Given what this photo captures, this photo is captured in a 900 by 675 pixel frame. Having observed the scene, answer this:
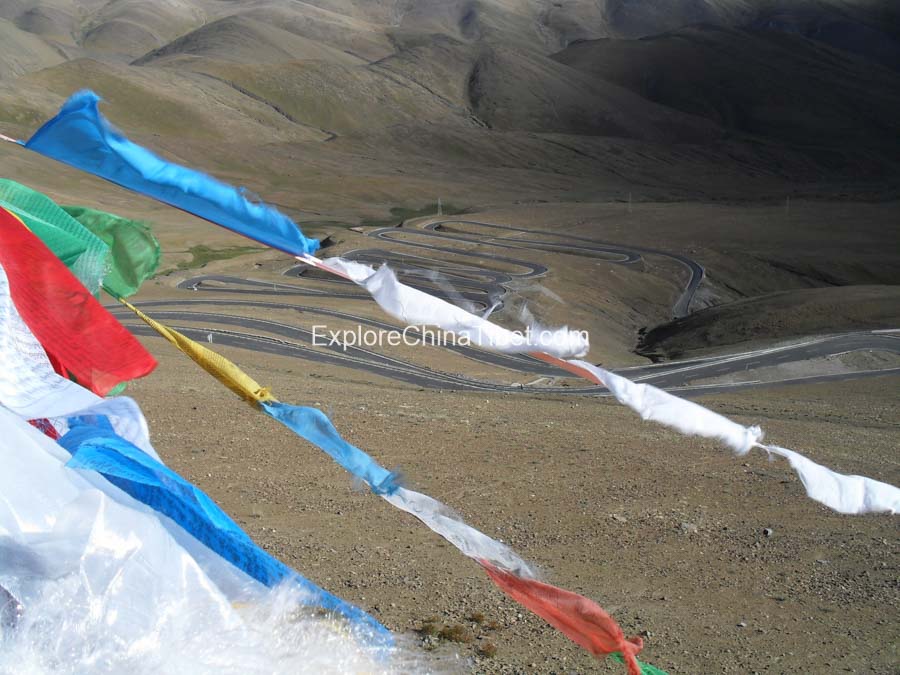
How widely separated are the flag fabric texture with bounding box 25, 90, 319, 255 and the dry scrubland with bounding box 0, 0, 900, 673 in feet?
14.1

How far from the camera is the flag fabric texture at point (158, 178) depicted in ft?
15.1

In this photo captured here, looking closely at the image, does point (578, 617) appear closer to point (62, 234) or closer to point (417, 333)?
point (62, 234)

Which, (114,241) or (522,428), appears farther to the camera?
(522,428)

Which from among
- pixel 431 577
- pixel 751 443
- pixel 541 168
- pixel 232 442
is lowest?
pixel 541 168

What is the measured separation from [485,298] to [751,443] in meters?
46.7

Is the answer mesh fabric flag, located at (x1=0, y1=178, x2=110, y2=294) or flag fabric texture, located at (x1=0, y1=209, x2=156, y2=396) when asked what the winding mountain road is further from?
flag fabric texture, located at (x1=0, y1=209, x2=156, y2=396)

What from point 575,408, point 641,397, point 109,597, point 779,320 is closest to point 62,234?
point 109,597

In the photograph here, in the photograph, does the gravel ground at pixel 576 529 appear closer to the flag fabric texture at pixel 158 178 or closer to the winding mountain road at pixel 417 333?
the flag fabric texture at pixel 158 178

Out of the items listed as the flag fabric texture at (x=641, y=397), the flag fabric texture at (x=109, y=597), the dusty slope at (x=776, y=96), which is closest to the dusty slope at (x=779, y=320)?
the flag fabric texture at (x=641, y=397)

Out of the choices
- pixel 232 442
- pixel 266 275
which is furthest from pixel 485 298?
pixel 232 442

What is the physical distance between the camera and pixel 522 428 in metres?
19.7

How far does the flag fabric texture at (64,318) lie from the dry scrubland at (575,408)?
424 cm

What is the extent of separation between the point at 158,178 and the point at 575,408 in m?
21.0

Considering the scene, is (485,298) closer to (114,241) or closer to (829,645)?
(829,645)
